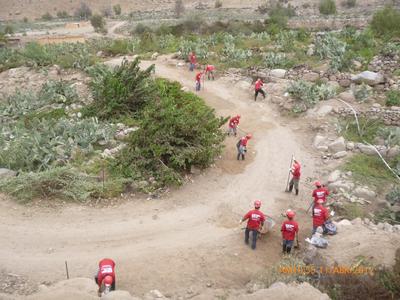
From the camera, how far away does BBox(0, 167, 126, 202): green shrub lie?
37.8 feet

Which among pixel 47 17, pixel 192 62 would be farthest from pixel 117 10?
pixel 192 62

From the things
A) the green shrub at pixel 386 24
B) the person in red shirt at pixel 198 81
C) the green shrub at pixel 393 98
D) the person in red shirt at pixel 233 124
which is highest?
the green shrub at pixel 386 24

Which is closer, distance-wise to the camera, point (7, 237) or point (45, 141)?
point (7, 237)

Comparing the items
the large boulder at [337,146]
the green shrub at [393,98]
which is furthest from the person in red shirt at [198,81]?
the green shrub at [393,98]

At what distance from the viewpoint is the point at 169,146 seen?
42.2ft

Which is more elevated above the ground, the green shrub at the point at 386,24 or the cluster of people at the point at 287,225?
the green shrub at the point at 386,24

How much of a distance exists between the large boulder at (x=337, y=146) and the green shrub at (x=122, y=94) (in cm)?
727

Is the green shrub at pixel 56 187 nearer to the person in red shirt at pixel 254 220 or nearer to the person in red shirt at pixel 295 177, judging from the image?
the person in red shirt at pixel 254 220

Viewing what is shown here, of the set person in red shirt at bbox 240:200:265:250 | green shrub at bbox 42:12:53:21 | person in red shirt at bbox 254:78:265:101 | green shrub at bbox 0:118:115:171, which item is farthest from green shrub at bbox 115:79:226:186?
green shrub at bbox 42:12:53:21

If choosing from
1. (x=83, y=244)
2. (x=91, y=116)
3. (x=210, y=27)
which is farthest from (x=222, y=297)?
(x=210, y=27)

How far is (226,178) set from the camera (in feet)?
44.1

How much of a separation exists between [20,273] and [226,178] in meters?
6.39

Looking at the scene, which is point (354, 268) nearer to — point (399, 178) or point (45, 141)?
point (399, 178)

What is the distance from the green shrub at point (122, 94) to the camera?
17.2 metres
